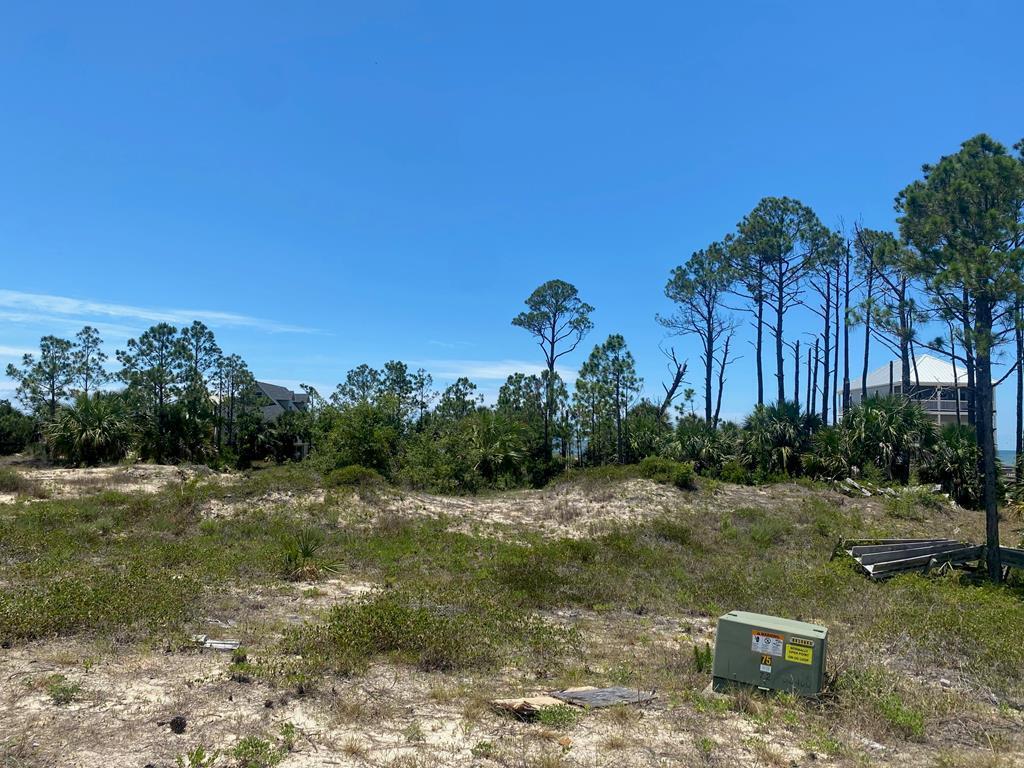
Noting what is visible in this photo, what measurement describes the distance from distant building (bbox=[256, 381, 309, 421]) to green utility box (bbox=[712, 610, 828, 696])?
59.4m

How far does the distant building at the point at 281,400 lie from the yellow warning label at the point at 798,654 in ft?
196

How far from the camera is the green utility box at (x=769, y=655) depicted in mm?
5980

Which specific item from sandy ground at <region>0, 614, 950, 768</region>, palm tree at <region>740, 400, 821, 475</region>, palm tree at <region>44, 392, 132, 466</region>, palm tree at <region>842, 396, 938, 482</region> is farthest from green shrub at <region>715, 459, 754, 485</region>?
palm tree at <region>44, 392, 132, 466</region>

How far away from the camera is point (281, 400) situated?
67.5m

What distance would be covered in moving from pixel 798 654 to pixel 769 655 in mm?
248

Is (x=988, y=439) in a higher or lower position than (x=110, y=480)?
higher

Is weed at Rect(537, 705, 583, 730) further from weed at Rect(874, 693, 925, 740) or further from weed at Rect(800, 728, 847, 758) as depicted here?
weed at Rect(874, 693, 925, 740)

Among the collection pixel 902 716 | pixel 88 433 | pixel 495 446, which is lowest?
pixel 902 716

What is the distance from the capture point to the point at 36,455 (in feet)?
133

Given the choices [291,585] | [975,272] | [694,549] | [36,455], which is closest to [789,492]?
[694,549]

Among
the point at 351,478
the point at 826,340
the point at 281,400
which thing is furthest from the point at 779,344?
the point at 281,400

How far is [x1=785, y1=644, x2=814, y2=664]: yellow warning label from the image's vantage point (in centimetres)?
595

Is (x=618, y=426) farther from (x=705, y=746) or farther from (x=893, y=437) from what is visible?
(x=705, y=746)

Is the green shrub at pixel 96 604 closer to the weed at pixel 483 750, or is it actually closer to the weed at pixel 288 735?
the weed at pixel 288 735
